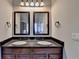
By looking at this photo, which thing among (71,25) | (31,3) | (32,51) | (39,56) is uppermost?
(31,3)

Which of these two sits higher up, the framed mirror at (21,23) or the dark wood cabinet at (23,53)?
the framed mirror at (21,23)

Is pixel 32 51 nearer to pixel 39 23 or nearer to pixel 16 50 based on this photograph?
pixel 16 50

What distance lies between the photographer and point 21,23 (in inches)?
165

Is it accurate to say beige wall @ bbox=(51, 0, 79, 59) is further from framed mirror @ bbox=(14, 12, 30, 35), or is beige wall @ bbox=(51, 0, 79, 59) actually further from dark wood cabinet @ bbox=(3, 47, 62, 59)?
framed mirror @ bbox=(14, 12, 30, 35)

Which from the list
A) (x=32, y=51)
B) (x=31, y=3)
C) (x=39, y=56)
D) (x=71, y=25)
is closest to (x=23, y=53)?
(x=32, y=51)

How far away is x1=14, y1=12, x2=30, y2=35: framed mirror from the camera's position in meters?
4.18

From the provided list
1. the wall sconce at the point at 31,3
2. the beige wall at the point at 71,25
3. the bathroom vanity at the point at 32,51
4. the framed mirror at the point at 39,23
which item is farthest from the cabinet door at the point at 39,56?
the wall sconce at the point at 31,3

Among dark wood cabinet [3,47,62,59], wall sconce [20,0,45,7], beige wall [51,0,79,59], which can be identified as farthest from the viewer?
wall sconce [20,0,45,7]

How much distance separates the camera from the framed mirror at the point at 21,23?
4.18m

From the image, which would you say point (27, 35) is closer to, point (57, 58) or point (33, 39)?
point (33, 39)

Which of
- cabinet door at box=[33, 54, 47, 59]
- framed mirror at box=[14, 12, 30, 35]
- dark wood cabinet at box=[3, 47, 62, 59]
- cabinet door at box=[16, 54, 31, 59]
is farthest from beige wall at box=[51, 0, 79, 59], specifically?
framed mirror at box=[14, 12, 30, 35]

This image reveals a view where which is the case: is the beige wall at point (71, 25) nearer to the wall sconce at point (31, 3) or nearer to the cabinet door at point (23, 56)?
the cabinet door at point (23, 56)

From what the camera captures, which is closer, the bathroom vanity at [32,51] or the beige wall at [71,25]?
the beige wall at [71,25]

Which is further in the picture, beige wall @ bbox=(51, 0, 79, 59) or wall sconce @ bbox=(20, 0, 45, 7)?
wall sconce @ bbox=(20, 0, 45, 7)
